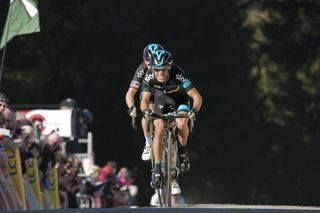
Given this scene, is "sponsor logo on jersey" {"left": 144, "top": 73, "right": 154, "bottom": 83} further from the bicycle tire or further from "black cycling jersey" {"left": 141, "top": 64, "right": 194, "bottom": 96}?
the bicycle tire

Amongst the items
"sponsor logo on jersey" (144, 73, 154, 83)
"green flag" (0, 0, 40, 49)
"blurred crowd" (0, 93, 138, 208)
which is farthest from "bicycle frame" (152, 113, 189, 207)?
"green flag" (0, 0, 40, 49)

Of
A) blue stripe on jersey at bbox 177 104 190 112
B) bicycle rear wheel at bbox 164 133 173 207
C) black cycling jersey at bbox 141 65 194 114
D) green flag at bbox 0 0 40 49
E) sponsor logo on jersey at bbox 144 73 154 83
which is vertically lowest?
bicycle rear wheel at bbox 164 133 173 207

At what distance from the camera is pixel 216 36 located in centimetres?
4678

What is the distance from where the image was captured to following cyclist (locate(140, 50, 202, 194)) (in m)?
17.0

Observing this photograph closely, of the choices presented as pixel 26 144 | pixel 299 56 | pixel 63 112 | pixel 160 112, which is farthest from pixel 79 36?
pixel 160 112

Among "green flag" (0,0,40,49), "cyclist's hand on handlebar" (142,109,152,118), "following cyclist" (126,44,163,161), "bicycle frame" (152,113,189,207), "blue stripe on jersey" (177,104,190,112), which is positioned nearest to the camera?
"cyclist's hand on handlebar" (142,109,152,118)

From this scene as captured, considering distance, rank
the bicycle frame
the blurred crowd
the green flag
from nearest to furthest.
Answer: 1. the bicycle frame
2. the blurred crowd
3. the green flag

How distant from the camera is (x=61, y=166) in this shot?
23969 mm

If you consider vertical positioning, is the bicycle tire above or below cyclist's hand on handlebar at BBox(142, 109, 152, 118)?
below

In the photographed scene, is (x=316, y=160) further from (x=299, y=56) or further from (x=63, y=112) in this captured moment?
(x=63, y=112)

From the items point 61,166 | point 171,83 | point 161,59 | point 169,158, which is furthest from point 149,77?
point 61,166

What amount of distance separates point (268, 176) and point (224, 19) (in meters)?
5.59

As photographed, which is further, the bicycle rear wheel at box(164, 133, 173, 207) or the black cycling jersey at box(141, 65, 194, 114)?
the black cycling jersey at box(141, 65, 194, 114)

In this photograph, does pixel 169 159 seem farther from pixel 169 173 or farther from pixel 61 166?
pixel 61 166
